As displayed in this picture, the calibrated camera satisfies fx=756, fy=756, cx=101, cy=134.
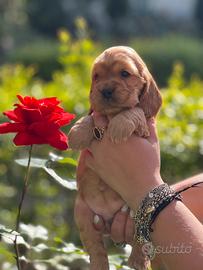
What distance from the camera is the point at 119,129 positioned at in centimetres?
213

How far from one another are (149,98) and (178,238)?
1.43 feet

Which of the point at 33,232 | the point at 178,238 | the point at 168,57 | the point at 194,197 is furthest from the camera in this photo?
the point at 168,57

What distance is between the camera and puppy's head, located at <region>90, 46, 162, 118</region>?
216 cm

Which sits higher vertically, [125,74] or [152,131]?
[125,74]

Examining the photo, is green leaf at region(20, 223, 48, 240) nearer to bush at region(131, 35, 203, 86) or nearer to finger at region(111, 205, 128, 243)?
finger at region(111, 205, 128, 243)

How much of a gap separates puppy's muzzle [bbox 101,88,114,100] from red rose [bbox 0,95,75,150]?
152 mm

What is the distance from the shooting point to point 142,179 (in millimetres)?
2160

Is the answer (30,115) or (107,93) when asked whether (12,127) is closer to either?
(30,115)

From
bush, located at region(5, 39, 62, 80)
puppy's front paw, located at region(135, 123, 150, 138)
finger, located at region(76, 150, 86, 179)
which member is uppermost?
bush, located at region(5, 39, 62, 80)

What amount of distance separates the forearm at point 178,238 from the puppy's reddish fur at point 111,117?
0.13 meters

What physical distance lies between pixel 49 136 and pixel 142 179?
11.6 inches

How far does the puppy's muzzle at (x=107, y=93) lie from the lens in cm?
215

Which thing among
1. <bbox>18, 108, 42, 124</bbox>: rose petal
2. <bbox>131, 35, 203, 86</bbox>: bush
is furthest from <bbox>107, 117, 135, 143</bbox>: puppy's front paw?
<bbox>131, 35, 203, 86</bbox>: bush

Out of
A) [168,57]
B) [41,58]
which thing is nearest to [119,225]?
[41,58]
